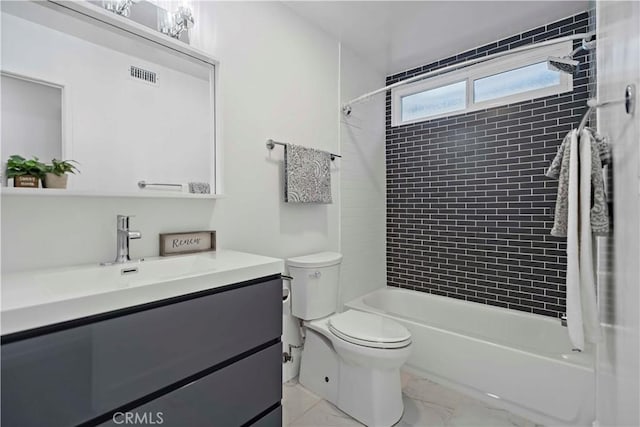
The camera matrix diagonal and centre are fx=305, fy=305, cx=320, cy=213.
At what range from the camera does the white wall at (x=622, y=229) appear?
0.70 meters

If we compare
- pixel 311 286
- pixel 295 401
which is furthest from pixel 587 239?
pixel 295 401

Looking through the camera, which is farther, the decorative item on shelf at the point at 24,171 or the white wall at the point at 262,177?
the white wall at the point at 262,177

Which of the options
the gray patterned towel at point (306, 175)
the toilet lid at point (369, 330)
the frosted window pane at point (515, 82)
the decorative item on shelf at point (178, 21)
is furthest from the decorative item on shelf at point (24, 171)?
the frosted window pane at point (515, 82)

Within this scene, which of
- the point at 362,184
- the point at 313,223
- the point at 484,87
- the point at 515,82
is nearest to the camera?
the point at 313,223

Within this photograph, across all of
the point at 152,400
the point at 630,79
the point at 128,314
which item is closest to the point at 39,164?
the point at 128,314

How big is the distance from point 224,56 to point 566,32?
7.90 feet

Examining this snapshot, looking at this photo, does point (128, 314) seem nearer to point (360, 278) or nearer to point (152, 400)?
point (152, 400)

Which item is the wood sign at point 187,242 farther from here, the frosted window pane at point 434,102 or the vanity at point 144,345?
the frosted window pane at point 434,102

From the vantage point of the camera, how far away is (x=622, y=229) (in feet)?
2.86

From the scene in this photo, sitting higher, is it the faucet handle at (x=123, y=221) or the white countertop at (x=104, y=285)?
the faucet handle at (x=123, y=221)

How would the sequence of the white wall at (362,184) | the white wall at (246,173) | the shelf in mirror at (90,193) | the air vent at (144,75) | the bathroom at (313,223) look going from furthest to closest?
1. the white wall at (362,184)
2. the air vent at (144,75)
3. the white wall at (246,173)
4. the shelf in mirror at (90,193)
5. the bathroom at (313,223)

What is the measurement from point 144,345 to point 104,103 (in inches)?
40.1

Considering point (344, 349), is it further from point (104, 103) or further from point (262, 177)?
point (104, 103)

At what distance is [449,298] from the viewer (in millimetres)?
2703
